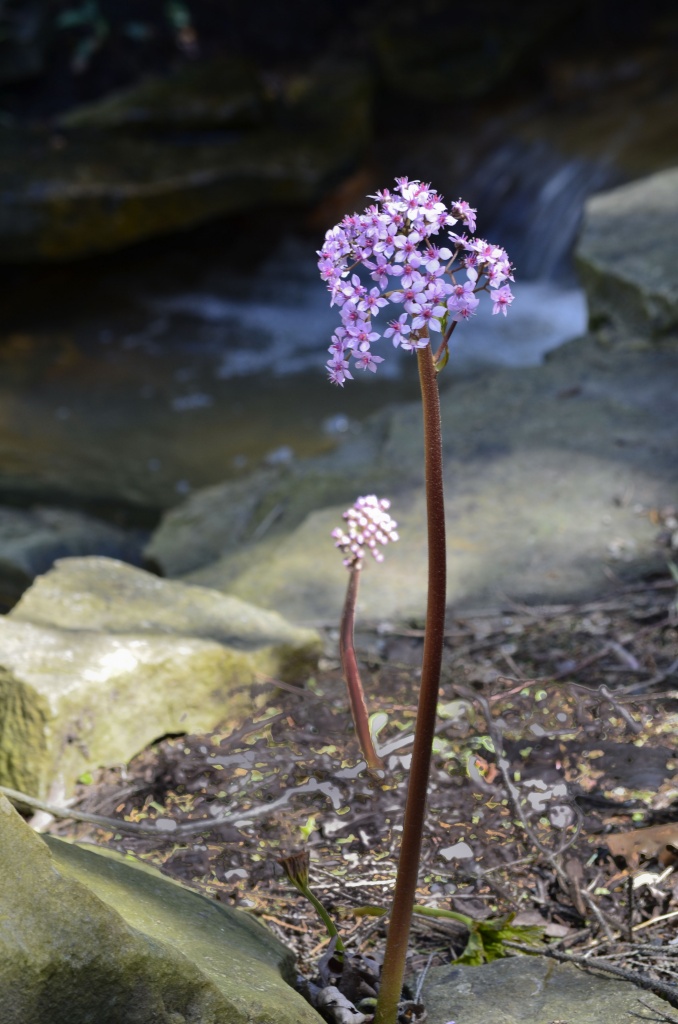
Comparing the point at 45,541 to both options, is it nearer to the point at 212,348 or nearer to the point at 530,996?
the point at 530,996

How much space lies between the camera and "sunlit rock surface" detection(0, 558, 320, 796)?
2086mm

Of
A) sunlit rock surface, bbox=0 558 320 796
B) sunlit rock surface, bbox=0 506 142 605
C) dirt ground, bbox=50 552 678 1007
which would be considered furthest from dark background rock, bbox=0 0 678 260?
dirt ground, bbox=50 552 678 1007

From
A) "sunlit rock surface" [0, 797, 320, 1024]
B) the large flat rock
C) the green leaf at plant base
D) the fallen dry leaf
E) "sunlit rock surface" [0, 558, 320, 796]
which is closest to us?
"sunlit rock surface" [0, 797, 320, 1024]

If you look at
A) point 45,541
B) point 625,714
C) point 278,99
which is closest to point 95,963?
point 625,714

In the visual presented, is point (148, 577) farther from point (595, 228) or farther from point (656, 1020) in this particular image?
point (595, 228)

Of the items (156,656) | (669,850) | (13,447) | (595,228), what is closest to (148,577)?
(156,656)

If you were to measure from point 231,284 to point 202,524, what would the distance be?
489 cm

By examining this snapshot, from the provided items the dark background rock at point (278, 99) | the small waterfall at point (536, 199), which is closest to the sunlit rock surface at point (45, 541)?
the dark background rock at point (278, 99)

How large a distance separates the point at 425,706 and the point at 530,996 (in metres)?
0.52

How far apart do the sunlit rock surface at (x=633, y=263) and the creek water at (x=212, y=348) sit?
1.06 m

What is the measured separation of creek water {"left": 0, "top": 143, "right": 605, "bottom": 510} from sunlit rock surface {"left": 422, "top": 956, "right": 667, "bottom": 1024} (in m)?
3.95

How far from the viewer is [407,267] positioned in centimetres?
121

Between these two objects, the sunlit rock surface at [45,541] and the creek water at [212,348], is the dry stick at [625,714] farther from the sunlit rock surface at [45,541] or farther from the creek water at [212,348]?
the creek water at [212,348]

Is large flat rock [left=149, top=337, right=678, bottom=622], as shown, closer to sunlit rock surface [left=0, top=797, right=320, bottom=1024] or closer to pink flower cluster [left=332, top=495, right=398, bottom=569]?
pink flower cluster [left=332, top=495, right=398, bottom=569]
